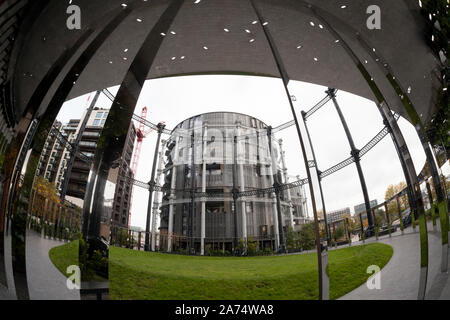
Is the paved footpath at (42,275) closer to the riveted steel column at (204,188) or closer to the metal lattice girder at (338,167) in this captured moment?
the metal lattice girder at (338,167)

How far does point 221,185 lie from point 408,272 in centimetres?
1504

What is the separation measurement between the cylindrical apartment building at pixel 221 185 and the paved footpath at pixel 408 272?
1171 cm

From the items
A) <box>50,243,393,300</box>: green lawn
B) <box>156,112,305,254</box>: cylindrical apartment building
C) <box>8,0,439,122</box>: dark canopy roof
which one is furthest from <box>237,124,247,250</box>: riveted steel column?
<box>8,0,439,122</box>: dark canopy roof

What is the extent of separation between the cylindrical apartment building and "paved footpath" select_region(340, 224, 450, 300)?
11.7 metres

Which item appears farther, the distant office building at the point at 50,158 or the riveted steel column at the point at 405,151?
the distant office building at the point at 50,158

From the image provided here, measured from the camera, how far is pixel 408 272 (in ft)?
11.0

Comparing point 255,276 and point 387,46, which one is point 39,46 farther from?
point 255,276

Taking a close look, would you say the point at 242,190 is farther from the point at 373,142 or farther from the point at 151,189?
the point at 373,142

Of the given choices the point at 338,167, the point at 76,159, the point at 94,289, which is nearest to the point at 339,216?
the point at 338,167

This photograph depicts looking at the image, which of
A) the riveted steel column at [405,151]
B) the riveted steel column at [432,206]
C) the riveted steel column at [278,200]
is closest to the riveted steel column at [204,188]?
the riveted steel column at [278,200]

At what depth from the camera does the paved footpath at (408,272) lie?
2.49 metres

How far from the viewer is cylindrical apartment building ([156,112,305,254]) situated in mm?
16266

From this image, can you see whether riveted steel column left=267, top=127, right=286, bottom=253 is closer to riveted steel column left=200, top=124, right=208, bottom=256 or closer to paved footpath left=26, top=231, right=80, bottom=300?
riveted steel column left=200, top=124, right=208, bottom=256
